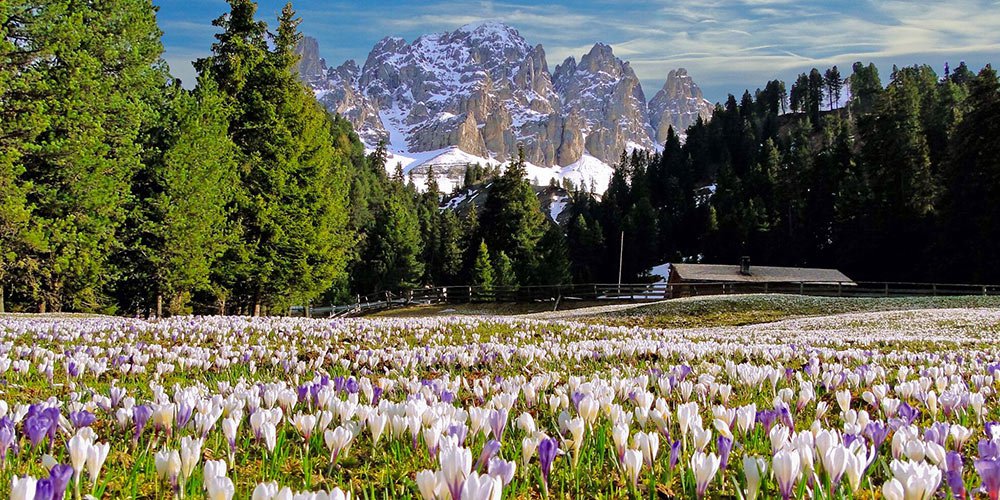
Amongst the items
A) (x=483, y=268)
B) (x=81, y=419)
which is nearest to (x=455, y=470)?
(x=81, y=419)

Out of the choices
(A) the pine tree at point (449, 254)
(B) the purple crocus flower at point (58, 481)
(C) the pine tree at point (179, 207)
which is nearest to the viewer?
(B) the purple crocus flower at point (58, 481)

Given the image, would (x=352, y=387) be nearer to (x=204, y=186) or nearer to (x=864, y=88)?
(x=204, y=186)

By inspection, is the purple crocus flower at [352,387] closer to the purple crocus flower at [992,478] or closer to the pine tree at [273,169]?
the purple crocus flower at [992,478]

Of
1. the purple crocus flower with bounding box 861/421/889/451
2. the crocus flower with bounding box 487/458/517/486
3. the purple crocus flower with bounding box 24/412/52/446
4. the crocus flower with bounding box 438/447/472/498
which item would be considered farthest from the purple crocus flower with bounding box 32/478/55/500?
the purple crocus flower with bounding box 861/421/889/451

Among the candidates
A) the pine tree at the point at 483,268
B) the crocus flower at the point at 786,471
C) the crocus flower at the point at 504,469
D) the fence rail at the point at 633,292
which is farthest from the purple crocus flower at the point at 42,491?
the pine tree at the point at 483,268

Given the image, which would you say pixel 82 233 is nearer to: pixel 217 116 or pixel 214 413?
pixel 217 116

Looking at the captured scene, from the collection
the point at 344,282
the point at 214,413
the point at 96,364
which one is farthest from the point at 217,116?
the point at 344,282

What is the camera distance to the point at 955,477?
6.79ft

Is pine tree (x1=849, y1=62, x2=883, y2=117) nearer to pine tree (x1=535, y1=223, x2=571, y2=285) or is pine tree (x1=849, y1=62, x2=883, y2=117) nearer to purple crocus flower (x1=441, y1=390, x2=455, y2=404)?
pine tree (x1=535, y1=223, x2=571, y2=285)

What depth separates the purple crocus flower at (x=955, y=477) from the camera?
204 cm

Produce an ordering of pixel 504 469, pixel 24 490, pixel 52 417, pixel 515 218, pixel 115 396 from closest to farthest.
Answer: pixel 24 490 → pixel 504 469 → pixel 52 417 → pixel 115 396 → pixel 515 218

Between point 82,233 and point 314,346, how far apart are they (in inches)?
709

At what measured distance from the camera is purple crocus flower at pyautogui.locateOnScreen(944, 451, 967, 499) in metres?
2.04

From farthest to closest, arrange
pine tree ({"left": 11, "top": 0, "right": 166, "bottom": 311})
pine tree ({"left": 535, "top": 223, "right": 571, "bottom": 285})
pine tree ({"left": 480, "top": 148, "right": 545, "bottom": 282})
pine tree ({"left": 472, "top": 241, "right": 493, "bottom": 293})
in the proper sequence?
1. pine tree ({"left": 535, "top": 223, "right": 571, "bottom": 285})
2. pine tree ({"left": 480, "top": 148, "right": 545, "bottom": 282})
3. pine tree ({"left": 472, "top": 241, "right": 493, "bottom": 293})
4. pine tree ({"left": 11, "top": 0, "right": 166, "bottom": 311})
